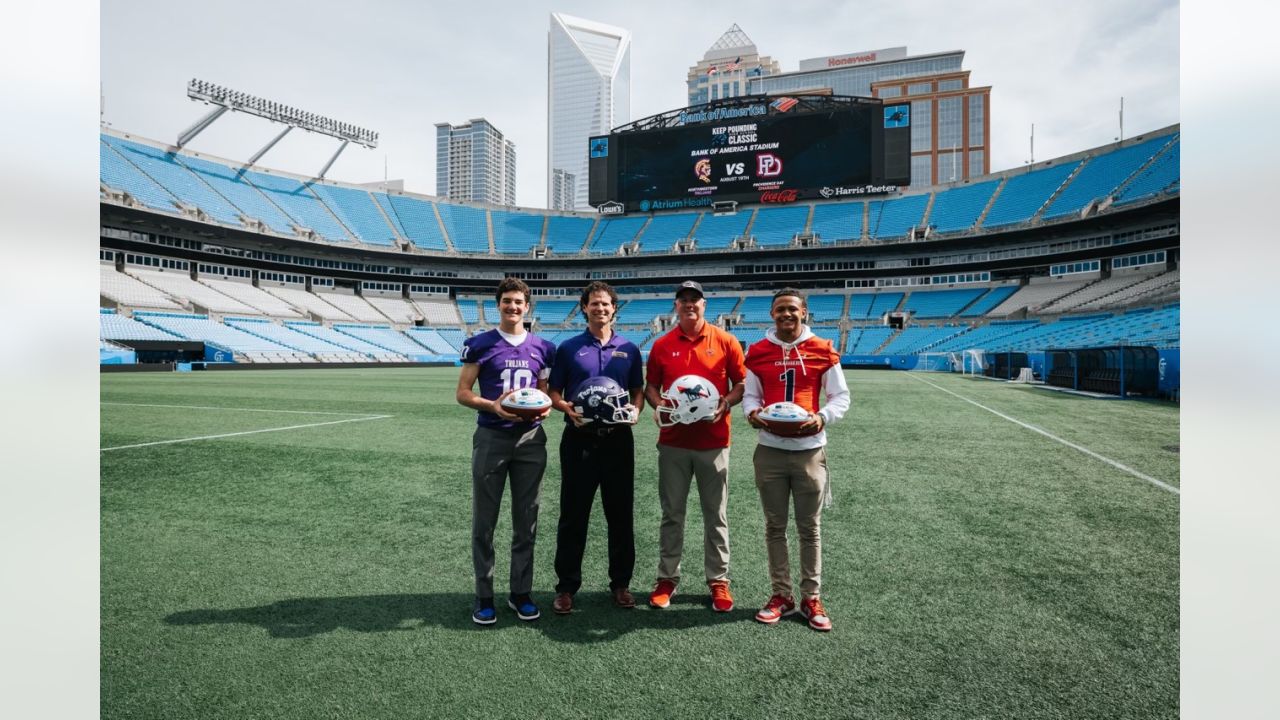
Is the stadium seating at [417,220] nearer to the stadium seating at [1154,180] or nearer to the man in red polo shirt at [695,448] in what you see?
the stadium seating at [1154,180]

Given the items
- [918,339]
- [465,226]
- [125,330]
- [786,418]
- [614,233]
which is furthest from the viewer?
[465,226]

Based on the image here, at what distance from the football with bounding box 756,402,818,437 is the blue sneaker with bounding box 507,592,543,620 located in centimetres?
187

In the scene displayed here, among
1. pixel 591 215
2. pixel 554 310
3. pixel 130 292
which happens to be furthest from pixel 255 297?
pixel 591 215

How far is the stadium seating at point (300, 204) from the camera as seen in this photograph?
181ft

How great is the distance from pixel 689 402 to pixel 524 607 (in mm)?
1666

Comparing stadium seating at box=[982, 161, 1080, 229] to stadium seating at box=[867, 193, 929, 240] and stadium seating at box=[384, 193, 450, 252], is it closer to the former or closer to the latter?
stadium seating at box=[867, 193, 929, 240]

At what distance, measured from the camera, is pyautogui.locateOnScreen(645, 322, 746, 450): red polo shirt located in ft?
13.5

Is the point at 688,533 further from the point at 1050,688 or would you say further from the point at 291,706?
the point at 291,706

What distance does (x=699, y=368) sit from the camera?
13.5ft

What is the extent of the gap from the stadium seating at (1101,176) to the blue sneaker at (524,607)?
5347cm

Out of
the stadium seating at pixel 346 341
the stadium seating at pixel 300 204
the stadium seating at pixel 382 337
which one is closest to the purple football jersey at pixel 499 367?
the stadium seating at pixel 346 341

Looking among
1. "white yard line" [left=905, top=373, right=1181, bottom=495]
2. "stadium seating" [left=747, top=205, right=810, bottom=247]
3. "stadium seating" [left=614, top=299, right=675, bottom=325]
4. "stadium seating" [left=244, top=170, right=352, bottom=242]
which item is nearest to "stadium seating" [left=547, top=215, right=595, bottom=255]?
"stadium seating" [left=614, top=299, right=675, bottom=325]

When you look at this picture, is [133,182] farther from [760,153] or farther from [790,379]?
[790,379]

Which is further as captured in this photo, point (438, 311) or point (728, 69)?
point (728, 69)
